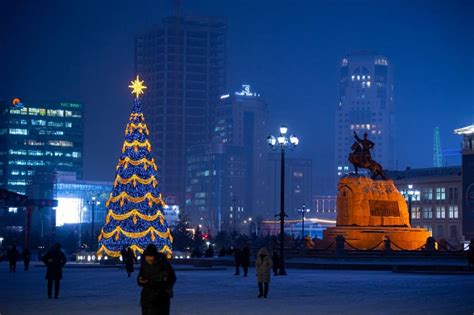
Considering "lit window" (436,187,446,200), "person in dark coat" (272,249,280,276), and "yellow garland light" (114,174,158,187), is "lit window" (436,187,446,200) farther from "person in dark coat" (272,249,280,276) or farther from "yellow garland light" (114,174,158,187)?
"person in dark coat" (272,249,280,276)

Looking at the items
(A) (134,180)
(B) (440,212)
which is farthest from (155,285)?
(B) (440,212)

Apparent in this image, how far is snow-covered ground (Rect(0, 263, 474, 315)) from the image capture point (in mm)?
21625

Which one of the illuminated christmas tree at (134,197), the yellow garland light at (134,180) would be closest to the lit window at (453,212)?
the illuminated christmas tree at (134,197)

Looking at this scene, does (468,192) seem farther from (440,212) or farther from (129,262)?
(129,262)

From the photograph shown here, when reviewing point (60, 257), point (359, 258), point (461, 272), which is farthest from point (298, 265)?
point (60, 257)

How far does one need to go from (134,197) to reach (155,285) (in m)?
44.9

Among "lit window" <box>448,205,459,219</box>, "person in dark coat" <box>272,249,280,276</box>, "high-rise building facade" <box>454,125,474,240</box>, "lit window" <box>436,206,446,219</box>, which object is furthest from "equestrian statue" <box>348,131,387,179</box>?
"lit window" <box>436,206,446,219</box>

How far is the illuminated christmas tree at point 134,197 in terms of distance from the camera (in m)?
59.3

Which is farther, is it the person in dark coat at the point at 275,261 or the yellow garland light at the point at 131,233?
the yellow garland light at the point at 131,233

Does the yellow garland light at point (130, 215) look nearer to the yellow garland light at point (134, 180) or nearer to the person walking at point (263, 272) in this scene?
the yellow garland light at point (134, 180)

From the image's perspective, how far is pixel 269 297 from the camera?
26172mm

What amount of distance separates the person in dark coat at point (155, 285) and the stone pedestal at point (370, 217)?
153 feet

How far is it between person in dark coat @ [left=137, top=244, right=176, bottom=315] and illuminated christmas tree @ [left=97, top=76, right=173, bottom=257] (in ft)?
146

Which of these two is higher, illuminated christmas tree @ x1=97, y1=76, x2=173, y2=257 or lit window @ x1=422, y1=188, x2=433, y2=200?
lit window @ x1=422, y1=188, x2=433, y2=200
